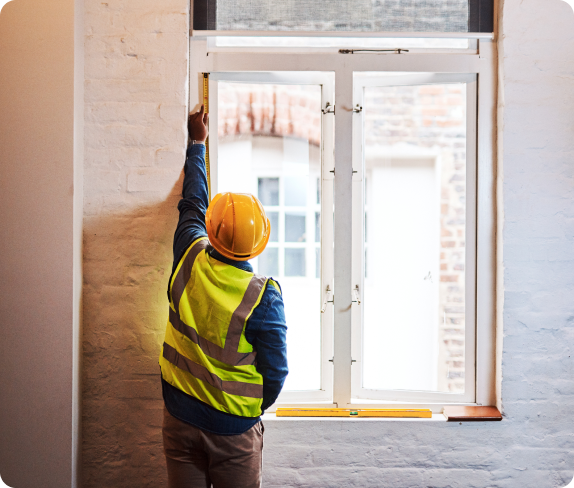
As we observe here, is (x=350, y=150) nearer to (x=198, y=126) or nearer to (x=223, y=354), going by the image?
(x=198, y=126)

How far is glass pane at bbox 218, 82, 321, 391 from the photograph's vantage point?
2059 millimetres

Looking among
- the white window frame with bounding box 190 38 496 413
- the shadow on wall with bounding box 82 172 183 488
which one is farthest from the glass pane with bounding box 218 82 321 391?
the shadow on wall with bounding box 82 172 183 488

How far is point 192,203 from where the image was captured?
1686 millimetres

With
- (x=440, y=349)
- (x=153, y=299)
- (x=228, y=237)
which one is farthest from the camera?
Result: (x=440, y=349)

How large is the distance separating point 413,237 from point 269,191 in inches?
31.6

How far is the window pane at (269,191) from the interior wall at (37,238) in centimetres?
84

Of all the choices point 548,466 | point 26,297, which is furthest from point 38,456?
point 548,466

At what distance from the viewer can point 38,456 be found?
1702 mm

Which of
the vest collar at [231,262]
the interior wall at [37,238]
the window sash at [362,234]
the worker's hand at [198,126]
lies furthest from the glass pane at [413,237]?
the interior wall at [37,238]

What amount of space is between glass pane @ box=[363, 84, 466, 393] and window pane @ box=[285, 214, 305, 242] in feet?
1.32

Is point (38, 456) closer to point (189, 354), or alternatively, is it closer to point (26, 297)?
point (26, 297)

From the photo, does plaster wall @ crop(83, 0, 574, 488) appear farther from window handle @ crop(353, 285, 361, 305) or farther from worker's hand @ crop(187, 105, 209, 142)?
window handle @ crop(353, 285, 361, 305)

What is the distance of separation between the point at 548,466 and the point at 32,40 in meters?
2.86

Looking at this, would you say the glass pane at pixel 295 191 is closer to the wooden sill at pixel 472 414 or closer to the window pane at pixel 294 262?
the window pane at pixel 294 262
